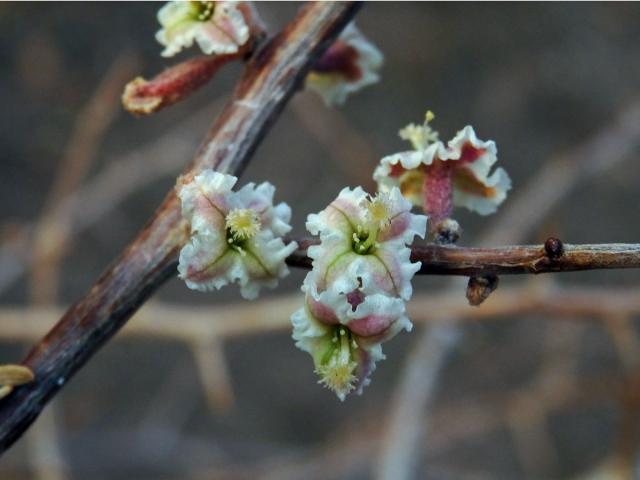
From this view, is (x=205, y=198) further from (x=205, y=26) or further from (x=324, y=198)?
(x=324, y=198)

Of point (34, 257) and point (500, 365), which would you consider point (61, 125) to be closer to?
point (34, 257)

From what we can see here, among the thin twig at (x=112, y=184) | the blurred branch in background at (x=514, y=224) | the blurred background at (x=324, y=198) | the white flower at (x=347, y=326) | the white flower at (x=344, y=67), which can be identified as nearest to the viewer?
the white flower at (x=347, y=326)

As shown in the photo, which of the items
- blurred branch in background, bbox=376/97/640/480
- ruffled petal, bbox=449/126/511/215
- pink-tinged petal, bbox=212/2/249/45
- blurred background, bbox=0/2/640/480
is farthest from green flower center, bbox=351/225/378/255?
blurred background, bbox=0/2/640/480

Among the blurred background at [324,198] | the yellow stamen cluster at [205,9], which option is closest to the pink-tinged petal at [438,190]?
the yellow stamen cluster at [205,9]

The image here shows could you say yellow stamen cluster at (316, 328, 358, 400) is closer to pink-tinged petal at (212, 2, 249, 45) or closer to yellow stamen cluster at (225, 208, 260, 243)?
yellow stamen cluster at (225, 208, 260, 243)

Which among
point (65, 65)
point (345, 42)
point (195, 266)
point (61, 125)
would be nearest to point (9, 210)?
point (61, 125)

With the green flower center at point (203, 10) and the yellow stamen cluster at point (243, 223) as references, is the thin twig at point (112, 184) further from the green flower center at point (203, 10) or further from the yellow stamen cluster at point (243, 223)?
the yellow stamen cluster at point (243, 223)
